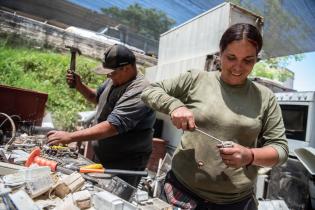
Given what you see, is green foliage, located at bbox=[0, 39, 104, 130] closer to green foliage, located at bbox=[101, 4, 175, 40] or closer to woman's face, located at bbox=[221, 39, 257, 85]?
green foliage, located at bbox=[101, 4, 175, 40]

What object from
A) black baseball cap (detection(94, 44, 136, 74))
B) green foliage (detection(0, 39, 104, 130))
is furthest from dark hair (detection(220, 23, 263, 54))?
green foliage (detection(0, 39, 104, 130))

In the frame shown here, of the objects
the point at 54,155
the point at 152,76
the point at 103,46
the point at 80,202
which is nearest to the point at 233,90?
the point at 80,202

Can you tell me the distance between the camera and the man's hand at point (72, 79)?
124 inches

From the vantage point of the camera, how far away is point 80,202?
4.40 feet

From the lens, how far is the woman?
59.7 inches

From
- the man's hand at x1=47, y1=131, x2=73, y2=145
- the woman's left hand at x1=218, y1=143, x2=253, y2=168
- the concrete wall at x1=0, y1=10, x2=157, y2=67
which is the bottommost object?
the man's hand at x1=47, y1=131, x2=73, y2=145

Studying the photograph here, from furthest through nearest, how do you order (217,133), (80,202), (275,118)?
(275,118) < (217,133) < (80,202)

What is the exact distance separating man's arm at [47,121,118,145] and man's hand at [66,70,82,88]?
3.00 feet

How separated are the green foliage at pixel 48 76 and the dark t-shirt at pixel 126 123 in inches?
158

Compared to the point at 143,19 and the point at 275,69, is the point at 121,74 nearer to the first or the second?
the point at 143,19

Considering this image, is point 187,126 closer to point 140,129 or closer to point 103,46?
point 140,129

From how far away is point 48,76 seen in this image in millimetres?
7500

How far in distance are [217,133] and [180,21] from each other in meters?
5.04

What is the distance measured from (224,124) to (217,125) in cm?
3
